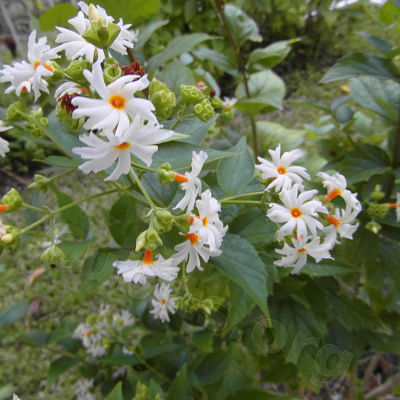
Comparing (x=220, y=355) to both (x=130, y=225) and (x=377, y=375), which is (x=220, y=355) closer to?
(x=130, y=225)

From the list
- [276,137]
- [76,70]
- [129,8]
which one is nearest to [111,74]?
[76,70]

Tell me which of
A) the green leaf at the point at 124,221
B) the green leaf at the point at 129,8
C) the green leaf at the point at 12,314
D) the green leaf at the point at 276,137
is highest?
the green leaf at the point at 129,8

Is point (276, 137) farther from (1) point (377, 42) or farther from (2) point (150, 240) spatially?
(2) point (150, 240)

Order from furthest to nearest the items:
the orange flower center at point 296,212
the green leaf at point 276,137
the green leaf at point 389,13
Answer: the green leaf at point 276,137 → the green leaf at point 389,13 → the orange flower center at point 296,212

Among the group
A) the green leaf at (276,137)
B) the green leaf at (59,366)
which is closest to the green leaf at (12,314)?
the green leaf at (59,366)

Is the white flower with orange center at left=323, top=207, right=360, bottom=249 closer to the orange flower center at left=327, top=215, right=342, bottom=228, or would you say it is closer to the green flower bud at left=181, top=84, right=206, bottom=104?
the orange flower center at left=327, top=215, right=342, bottom=228

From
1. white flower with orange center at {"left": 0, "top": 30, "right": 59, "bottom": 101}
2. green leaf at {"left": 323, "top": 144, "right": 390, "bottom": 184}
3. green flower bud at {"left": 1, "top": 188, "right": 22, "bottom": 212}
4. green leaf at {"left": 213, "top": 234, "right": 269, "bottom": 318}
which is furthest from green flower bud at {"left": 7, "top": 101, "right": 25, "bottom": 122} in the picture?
green leaf at {"left": 323, "top": 144, "right": 390, "bottom": 184}

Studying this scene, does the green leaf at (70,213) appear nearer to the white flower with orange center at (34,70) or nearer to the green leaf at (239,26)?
the white flower with orange center at (34,70)
